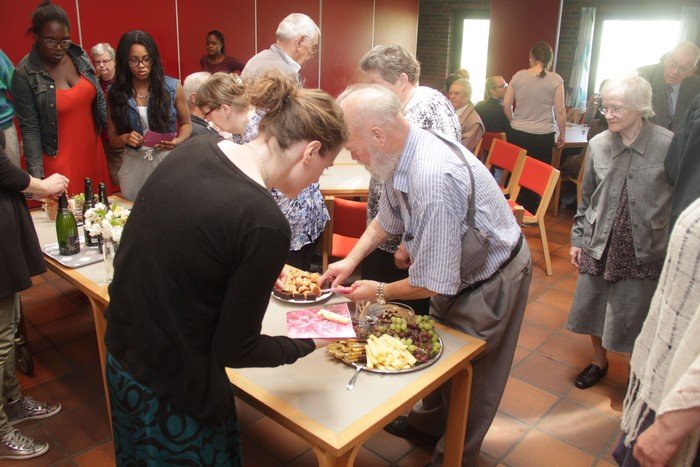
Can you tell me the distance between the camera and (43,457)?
92.0 inches

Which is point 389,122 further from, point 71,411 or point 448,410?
point 71,411

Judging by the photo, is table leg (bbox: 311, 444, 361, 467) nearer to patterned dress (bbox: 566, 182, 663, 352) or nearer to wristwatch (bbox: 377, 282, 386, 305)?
wristwatch (bbox: 377, 282, 386, 305)

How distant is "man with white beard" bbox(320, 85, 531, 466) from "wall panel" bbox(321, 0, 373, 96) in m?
6.00

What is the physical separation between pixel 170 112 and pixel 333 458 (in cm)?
278

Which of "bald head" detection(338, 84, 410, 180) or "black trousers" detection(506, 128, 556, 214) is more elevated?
"bald head" detection(338, 84, 410, 180)

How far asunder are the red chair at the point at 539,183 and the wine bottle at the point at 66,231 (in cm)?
276

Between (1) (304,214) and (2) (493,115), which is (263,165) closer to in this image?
(1) (304,214)

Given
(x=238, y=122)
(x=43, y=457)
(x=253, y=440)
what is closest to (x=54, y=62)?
(x=238, y=122)

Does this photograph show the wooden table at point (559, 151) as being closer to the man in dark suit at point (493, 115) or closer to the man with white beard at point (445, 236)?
the man in dark suit at point (493, 115)

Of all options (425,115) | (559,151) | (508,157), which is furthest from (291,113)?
(559,151)

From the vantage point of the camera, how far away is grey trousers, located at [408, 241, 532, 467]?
6.11 ft

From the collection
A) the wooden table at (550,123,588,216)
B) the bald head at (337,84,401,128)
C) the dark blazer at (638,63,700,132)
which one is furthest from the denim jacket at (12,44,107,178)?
the wooden table at (550,123,588,216)

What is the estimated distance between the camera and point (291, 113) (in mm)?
1297

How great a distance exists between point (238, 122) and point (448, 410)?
159 cm
